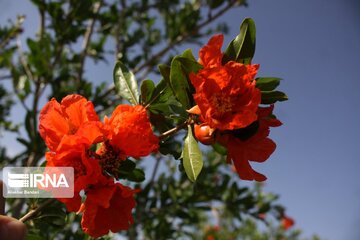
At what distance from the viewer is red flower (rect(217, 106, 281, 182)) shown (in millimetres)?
1051

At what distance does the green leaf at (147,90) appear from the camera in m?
1.26

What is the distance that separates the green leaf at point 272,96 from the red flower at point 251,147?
6cm

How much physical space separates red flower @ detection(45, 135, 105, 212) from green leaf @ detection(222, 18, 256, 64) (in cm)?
55

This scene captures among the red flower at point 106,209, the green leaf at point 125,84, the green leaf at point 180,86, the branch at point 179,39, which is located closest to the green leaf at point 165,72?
the green leaf at point 180,86

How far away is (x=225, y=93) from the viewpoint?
1.02 meters

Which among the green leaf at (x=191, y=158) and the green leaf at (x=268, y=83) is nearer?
the green leaf at (x=191, y=158)

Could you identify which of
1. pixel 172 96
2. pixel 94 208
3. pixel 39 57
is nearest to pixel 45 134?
pixel 94 208

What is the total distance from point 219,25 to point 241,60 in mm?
4196

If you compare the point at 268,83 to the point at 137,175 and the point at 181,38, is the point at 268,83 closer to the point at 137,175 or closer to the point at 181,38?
the point at 137,175

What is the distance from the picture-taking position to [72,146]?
93 centimetres

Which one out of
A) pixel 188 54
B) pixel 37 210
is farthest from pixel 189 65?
pixel 37 210

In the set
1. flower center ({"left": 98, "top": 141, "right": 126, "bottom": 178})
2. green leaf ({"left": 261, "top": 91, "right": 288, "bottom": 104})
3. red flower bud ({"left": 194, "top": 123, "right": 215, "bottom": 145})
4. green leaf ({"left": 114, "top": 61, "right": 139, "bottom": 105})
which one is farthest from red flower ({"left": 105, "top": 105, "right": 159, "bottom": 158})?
green leaf ({"left": 261, "top": 91, "right": 288, "bottom": 104})

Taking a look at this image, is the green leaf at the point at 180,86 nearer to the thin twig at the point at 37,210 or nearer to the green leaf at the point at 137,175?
the green leaf at the point at 137,175

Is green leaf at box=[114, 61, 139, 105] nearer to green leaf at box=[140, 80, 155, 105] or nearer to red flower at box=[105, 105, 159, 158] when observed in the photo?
green leaf at box=[140, 80, 155, 105]
